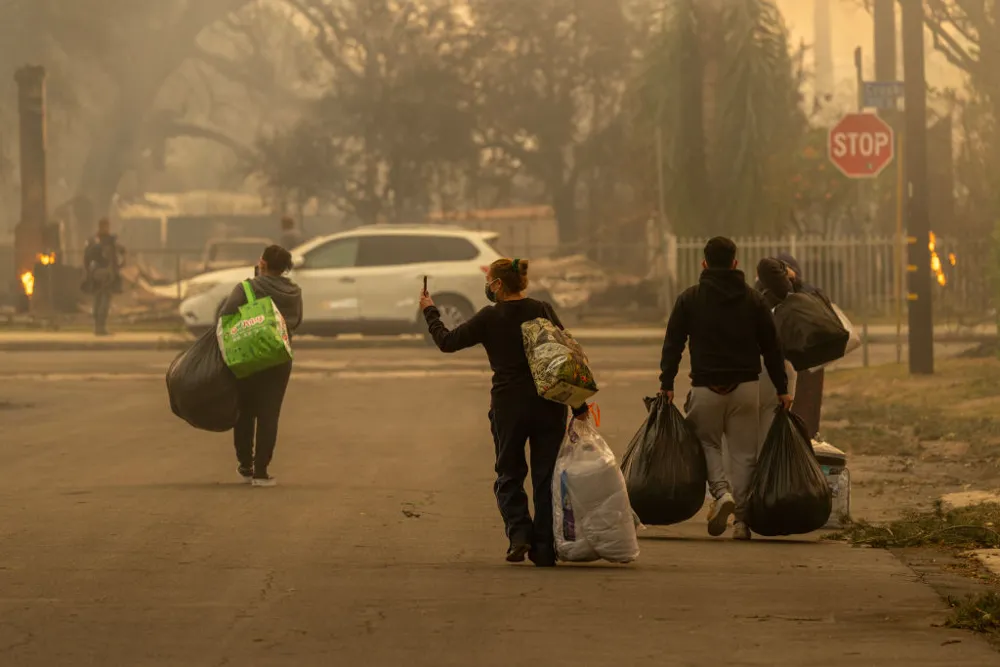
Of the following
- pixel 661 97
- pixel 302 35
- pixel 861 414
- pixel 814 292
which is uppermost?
pixel 302 35

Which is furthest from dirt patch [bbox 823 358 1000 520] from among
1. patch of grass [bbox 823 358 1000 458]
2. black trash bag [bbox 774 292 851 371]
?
black trash bag [bbox 774 292 851 371]

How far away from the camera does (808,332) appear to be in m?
12.1

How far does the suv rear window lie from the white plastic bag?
2185 cm

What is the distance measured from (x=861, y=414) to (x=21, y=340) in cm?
1826

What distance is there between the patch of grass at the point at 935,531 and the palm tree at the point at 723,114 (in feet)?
90.8

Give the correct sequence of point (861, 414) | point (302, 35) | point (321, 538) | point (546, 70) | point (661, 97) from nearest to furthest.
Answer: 1. point (321, 538)
2. point (861, 414)
3. point (661, 97)
4. point (546, 70)
5. point (302, 35)

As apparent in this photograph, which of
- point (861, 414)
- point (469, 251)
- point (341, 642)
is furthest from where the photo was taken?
point (469, 251)

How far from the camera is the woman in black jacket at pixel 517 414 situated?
33.8 ft

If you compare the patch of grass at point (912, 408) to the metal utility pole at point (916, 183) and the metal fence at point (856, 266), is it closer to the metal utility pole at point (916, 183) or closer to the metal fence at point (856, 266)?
the metal utility pole at point (916, 183)

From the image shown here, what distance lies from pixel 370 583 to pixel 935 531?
3.45m

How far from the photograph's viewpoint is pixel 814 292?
12664 millimetres

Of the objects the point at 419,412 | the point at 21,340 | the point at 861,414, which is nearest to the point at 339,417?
the point at 419,412

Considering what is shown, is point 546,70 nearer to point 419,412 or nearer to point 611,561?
point 419,412

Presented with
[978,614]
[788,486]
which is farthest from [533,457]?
[978,614]
